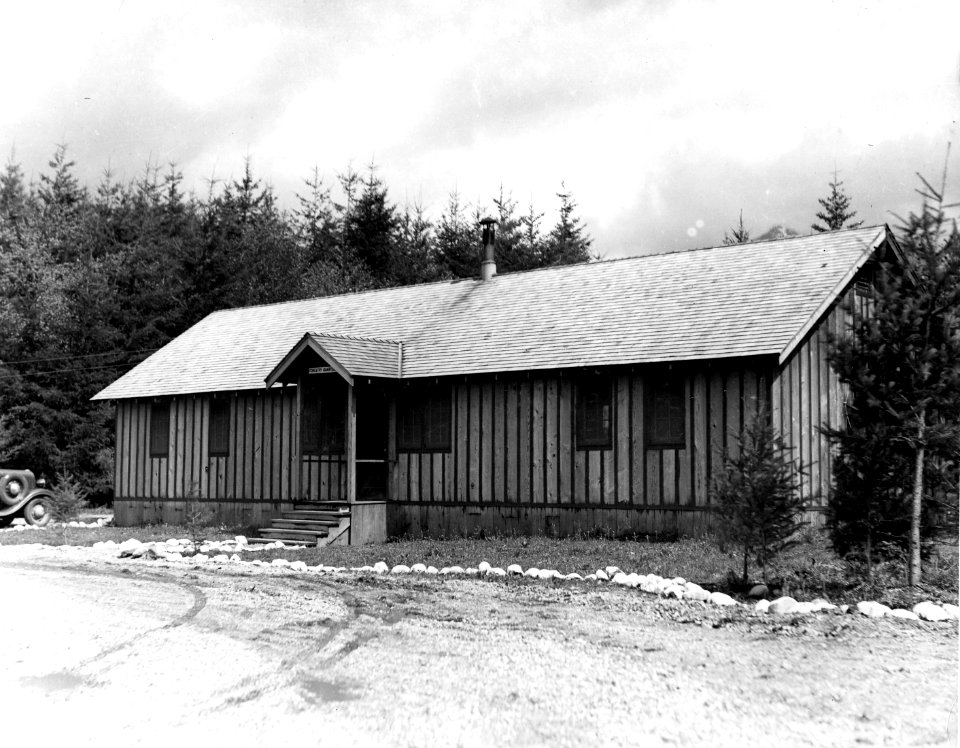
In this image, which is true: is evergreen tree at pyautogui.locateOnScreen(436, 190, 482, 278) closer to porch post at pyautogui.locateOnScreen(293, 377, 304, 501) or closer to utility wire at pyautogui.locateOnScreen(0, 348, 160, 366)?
utility wire at pyautogui.locateOnScreen(0, 348, 160, 366)

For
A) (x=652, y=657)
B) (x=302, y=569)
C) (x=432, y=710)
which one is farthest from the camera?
(x=302, y=569)

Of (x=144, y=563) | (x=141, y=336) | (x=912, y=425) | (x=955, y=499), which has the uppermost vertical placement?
(x=141, y=336)

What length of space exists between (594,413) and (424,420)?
13.6 ft

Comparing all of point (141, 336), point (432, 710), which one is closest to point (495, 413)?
point (432, 710)

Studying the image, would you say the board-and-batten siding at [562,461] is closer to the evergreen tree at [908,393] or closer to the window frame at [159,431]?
the evergreen tree at [908,393]

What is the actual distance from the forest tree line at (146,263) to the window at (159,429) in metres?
11.8

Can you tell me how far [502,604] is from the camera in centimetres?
1121

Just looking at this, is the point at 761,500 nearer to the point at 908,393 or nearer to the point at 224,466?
the point at 908,393

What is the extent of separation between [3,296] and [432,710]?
4285 cm

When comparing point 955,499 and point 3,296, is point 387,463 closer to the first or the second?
point 955,499

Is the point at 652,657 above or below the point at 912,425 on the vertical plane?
below

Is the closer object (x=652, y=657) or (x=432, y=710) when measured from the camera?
(x=432, y=710)

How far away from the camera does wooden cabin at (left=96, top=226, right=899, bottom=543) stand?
18.2 meters

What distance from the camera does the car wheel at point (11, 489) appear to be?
26562mm
